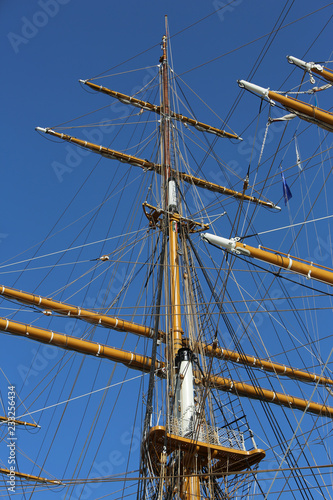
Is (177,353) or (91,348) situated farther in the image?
(91,348)

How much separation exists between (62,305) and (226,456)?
6.63 metres

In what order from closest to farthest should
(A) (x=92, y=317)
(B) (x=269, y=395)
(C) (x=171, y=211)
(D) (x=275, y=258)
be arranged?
(D) (x=275, y=258) → (A) (x=92, y=317) → (C) (x=171, y=211) → (B) (x=269, y=395)

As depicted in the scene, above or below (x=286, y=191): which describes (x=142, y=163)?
above

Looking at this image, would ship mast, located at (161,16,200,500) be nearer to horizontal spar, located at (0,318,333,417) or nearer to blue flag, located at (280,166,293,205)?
horizontal spar, located at (0,318,333,417)

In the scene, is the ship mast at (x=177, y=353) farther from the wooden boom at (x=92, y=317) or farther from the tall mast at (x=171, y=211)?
the wooden boom at (x=92, y=317)

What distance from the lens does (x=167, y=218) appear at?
1784 cm

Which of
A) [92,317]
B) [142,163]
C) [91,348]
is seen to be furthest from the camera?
[142,163]

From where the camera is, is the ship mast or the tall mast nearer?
the ship mast

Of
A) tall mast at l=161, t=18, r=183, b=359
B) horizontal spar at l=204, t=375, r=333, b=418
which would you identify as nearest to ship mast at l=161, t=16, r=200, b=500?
tall mast at l=161, t=18, r=183, b=359

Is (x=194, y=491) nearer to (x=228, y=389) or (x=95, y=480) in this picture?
(x=95, y=480)

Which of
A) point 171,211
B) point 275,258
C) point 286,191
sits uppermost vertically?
point 171,211

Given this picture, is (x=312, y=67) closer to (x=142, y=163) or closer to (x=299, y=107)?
(x=299, y=107)

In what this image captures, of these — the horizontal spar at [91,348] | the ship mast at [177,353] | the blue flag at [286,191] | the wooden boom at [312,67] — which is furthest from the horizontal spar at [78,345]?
the wooden boom at [312,67]

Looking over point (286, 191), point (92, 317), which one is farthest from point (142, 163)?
point (286, 191)
